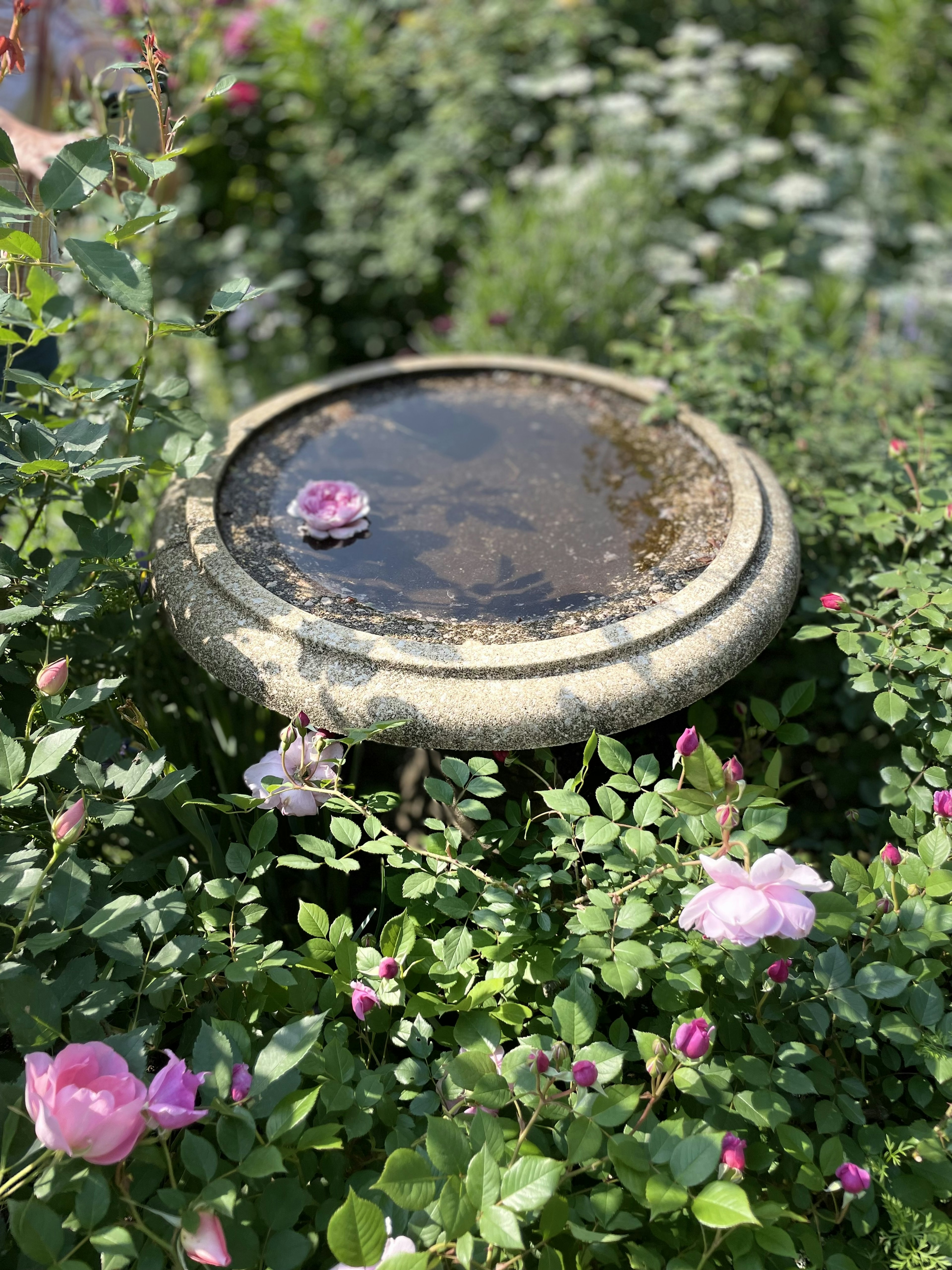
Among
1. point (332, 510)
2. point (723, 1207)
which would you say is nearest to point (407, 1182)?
point (723, 1207)

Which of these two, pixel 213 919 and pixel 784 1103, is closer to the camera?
pixel 784 1103

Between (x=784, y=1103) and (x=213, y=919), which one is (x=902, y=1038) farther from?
(x=213, y=919)

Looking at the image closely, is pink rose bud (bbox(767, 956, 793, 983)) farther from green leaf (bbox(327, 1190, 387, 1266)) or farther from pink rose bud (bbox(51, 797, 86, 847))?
pink rose bud (bbox(51, 797, 86, 847))

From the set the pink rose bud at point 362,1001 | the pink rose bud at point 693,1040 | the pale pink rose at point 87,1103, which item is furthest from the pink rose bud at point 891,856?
the pale pink rose at point 87,1103

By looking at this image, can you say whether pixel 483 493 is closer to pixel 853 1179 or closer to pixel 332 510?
pixel 332 510

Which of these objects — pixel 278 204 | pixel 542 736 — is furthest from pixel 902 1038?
pixel 278 204

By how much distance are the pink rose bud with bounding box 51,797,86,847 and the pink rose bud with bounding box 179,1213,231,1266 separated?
1.61ft

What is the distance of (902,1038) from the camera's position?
1312mm

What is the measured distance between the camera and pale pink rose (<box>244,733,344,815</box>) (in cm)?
149

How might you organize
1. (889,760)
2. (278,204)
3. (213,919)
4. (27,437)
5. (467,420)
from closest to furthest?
1. (213,919)
2. (27,437)
3. (889,760)
4. (467,420)
5. (278,204)

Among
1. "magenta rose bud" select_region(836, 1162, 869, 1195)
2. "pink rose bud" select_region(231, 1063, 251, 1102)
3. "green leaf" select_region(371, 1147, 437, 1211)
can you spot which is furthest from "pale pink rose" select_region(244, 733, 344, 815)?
"magenta rose bud" select_region(836, 1162, 869, 1195)

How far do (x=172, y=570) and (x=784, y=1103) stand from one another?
145 centimetres

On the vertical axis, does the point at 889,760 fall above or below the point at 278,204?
below

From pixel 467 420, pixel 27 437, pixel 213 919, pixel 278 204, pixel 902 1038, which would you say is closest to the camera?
pixel 902 1038
